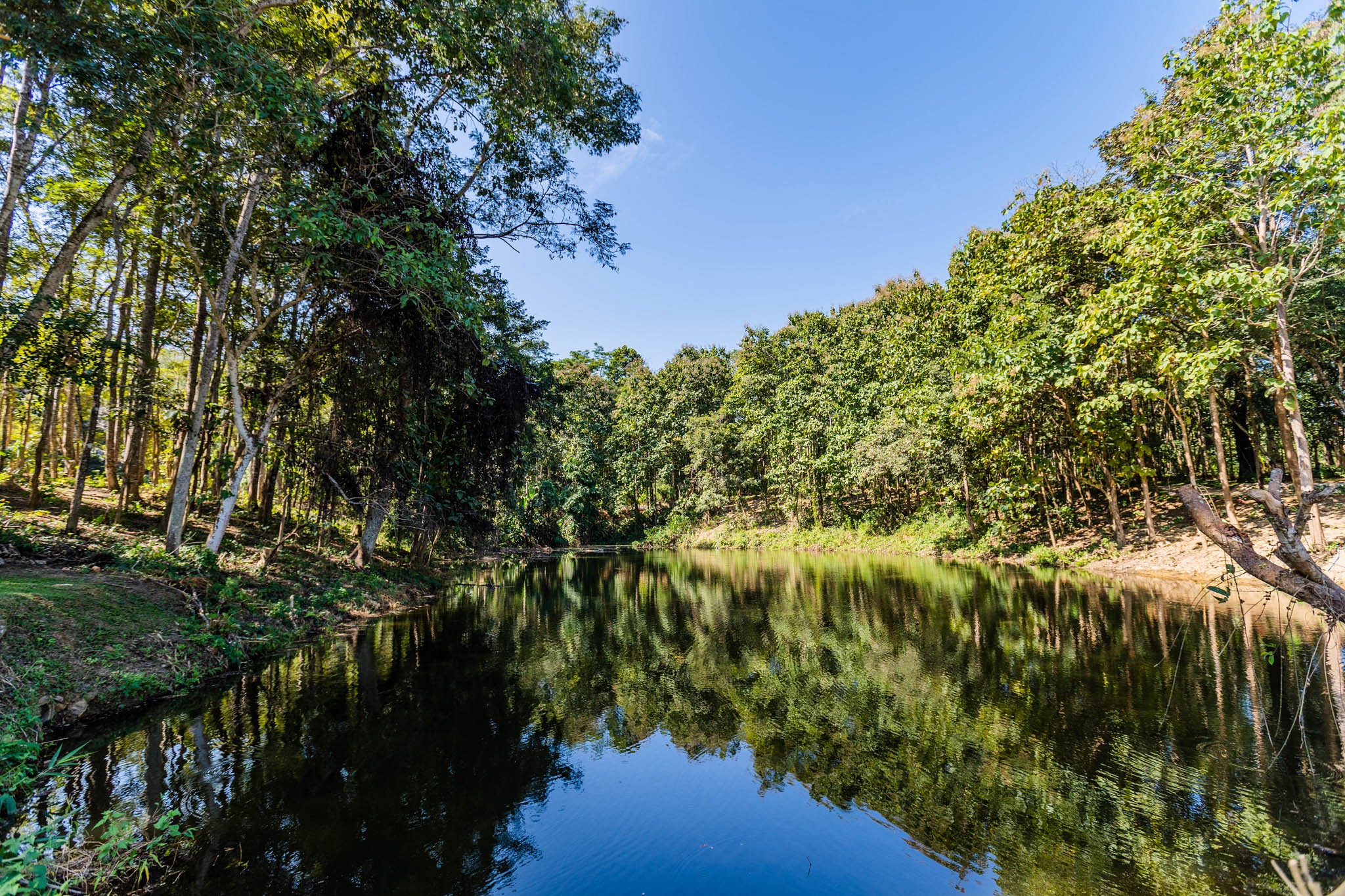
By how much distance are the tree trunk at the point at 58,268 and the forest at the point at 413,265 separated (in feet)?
0.23

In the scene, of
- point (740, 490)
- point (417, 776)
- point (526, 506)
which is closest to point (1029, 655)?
point (417, 776)

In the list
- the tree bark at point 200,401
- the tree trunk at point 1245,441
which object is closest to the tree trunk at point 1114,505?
the tree trunk at point 1245,441

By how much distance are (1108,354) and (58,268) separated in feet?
70.7

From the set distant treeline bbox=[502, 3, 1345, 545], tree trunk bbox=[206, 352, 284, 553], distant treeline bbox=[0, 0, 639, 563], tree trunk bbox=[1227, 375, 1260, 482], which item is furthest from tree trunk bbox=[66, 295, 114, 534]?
tree trunk bbox=[1227, 375, 1260, 482]

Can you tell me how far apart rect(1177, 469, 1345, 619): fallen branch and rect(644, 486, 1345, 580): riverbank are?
4.22m

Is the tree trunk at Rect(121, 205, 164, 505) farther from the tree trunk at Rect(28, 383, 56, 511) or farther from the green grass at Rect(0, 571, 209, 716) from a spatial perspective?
the green grass at Rect(0, 571, 209, 716)

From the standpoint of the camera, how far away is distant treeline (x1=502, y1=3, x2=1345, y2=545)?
1016cm

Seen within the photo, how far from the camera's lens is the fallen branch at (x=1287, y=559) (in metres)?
2.67

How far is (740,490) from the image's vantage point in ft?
136

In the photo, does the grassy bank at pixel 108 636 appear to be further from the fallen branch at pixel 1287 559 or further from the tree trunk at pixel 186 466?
the fallen branch at pixel 1287 559

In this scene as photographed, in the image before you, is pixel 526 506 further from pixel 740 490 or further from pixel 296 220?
pixel 296 220

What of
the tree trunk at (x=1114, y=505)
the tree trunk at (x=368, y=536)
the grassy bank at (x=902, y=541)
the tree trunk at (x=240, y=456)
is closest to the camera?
the tree trunk at (x=240, y=456)

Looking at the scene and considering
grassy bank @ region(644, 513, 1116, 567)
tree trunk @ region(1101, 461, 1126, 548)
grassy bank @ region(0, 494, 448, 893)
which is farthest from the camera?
grassy bank @ region(644, 513, 1116, 567)

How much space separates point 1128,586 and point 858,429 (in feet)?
51.5
